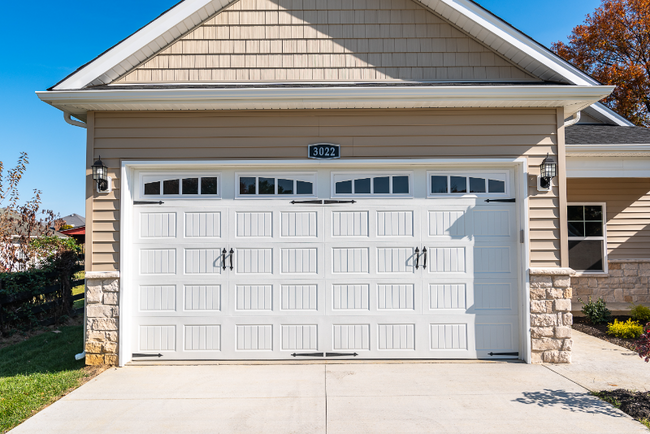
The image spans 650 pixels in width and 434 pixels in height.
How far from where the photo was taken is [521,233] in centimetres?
524

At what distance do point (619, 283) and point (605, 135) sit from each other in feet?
9.74

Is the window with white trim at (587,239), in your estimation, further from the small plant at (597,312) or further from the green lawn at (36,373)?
the green lawn at (36,373)

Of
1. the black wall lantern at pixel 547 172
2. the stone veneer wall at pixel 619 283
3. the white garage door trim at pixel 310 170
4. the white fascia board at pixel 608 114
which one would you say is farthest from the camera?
the white fascia board at pixel 608 114

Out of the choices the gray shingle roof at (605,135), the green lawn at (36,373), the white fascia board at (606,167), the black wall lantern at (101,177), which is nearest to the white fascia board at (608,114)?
the gray shingle roof at (605,135)

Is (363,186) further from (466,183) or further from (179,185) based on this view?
(179,185)

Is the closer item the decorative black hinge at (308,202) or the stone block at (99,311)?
the stone block at (99,311)

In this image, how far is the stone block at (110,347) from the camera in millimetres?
5137

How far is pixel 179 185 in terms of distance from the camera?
541 centimetres

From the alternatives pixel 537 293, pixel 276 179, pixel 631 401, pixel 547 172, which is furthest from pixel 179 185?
pixel 631 401

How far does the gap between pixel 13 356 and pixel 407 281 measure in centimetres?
569

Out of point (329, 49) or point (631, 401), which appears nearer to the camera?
point (631, 401)

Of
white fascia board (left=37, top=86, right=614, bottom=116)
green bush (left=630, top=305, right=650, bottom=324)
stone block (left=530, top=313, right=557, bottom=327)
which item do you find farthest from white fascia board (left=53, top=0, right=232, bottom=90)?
green bush (left=630, top=305, right=650, bottom=324)

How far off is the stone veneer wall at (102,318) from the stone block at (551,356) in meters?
5.45

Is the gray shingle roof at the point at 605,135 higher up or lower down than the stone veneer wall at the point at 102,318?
higher up
